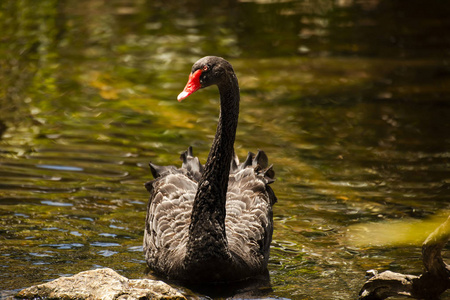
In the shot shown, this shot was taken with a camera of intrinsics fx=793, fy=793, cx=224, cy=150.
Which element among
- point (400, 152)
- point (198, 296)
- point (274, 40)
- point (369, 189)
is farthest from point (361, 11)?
point (198, 296)

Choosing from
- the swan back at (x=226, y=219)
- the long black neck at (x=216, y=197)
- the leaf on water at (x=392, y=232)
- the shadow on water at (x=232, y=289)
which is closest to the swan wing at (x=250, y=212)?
the swan back at (x=226, y=219)

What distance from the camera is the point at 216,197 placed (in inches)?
251

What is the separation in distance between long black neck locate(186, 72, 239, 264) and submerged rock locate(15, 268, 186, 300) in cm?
65

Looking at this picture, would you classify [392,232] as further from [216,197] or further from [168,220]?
[168,220]

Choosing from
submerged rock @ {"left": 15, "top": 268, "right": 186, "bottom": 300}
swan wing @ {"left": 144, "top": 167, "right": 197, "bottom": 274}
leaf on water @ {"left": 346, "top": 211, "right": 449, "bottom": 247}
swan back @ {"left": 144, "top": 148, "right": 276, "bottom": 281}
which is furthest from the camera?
leaf on water @ {"left": 346, "top": 211, "right": 449, "bottom": 247}

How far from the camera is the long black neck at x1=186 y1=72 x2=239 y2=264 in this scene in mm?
6211

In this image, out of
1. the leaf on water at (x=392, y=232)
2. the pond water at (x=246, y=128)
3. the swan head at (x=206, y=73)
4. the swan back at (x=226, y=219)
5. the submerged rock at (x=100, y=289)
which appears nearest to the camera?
the submerged rock at (x=100, y=289)

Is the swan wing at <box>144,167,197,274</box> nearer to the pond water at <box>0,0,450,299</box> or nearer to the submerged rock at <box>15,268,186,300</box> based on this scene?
the pond water at <box>0,0,450,299</box>

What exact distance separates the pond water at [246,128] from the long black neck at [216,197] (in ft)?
2.09

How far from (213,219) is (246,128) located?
16.3ft

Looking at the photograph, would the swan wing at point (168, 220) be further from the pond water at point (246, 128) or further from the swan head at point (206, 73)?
the swan head at point (206, 73)

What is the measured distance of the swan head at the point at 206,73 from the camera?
6148 millimetres

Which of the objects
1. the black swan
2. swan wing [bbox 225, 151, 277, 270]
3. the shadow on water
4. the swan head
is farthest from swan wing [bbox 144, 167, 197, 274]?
the swan head

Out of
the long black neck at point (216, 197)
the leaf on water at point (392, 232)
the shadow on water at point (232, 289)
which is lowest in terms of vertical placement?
the leaf on water at point (392, 232)
